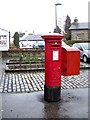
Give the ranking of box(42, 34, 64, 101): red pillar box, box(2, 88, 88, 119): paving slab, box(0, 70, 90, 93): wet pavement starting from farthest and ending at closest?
box(0, 70, 90, 93): wet pavement
box(42, 34, 64, 101): red pillar box
box(2, 88, 88, 119): paving slab

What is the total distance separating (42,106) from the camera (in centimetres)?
635

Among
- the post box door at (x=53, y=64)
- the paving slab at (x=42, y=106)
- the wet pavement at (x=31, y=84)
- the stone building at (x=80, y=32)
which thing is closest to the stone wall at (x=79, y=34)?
the stone building at (x=80, y=32)

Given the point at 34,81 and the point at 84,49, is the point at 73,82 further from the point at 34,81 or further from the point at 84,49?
the point at 84,49

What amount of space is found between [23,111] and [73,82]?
3.79 metres

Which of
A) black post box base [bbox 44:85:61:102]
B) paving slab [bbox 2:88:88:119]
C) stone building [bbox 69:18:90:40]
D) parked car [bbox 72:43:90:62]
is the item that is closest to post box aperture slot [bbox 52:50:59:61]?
black post box base [bbox 44:85:61:102]

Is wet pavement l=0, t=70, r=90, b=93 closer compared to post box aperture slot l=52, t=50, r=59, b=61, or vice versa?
post box aperture slot l=52, t=50, r=59, b=61

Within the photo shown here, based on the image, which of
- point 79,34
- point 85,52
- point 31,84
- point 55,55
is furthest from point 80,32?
point 55,55

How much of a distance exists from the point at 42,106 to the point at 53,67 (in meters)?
1.08

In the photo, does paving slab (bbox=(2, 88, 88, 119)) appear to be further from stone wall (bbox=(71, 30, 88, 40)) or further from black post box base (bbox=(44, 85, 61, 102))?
stone wall (bbox=(71, 30, 88, 40))

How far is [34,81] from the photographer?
9.61 meters

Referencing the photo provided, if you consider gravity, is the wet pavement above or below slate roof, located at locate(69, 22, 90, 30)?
below

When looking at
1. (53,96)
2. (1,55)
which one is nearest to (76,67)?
(53,96)

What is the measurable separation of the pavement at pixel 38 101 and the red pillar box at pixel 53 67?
251 millimetres

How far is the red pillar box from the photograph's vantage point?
21.9 ft
